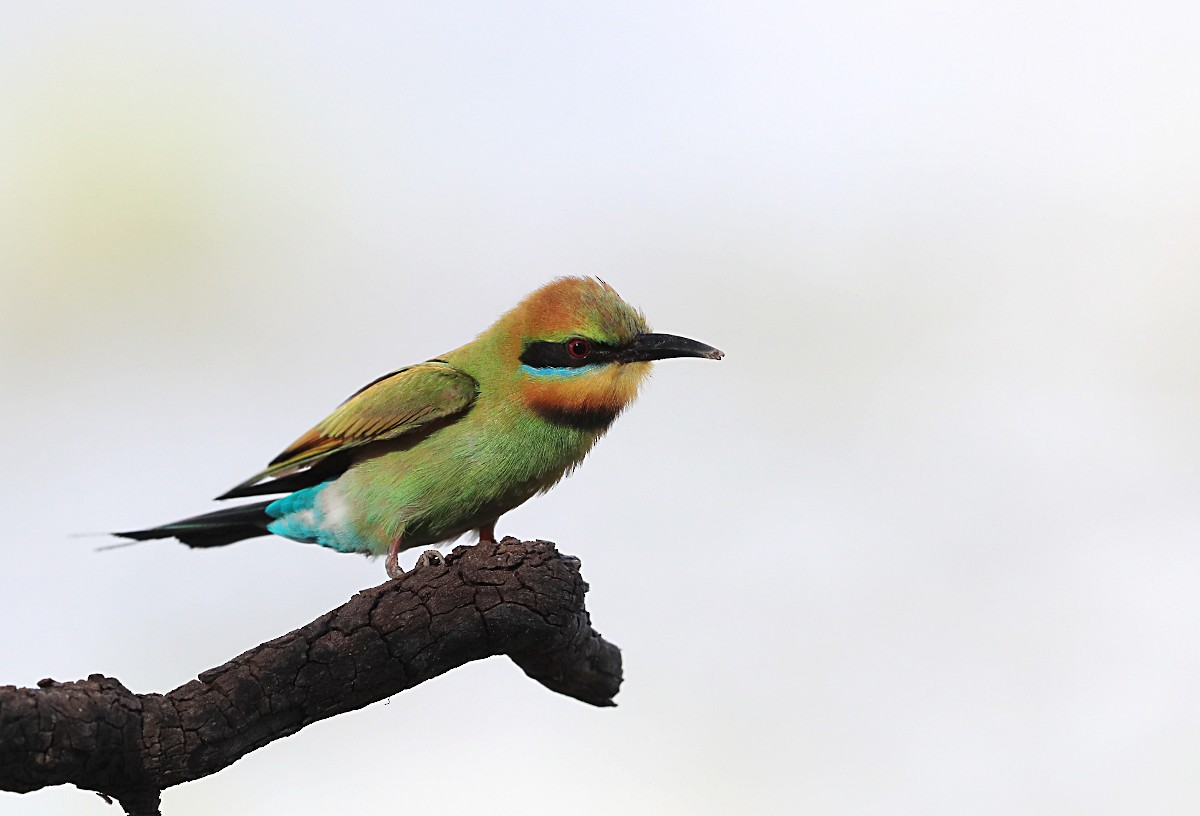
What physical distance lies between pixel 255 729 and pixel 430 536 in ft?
2.72

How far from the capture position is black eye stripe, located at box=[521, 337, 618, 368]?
10.3 feet

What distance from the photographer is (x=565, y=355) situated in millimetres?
3150

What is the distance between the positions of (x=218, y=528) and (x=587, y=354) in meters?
1.11

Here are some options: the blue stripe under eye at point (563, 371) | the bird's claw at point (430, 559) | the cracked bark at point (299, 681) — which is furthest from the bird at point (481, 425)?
the cracked bark at point (299, 681)

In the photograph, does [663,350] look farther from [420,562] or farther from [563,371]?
[420,562]

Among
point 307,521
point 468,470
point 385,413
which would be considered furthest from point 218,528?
point 468,470

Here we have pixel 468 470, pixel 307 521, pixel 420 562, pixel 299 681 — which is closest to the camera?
pixel 299 681

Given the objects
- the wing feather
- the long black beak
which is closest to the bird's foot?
the wing feather

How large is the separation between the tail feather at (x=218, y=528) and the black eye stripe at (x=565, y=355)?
0.86 metres

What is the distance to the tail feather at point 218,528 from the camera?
3295 mm

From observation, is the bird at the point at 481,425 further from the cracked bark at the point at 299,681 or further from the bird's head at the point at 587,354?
the cracked bark at the point at 299,681

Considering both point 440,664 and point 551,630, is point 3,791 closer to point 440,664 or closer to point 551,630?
point 440,664

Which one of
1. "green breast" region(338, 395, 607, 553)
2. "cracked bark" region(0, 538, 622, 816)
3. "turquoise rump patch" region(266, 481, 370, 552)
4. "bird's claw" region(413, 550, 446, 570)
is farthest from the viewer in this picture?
"turquoise rump patch" region(266, 481, 370, 552)

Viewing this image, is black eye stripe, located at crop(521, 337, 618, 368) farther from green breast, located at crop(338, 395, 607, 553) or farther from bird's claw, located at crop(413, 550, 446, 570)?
bird's claw, located at crop(413, 550, 446, 570)
